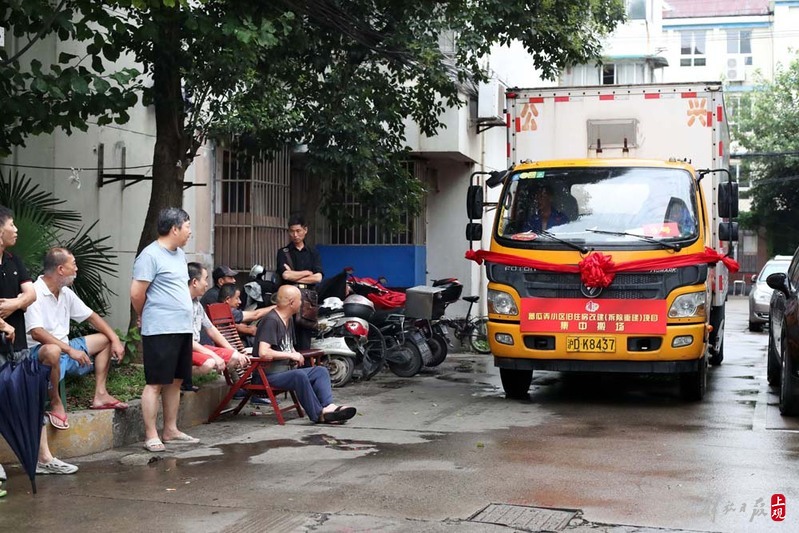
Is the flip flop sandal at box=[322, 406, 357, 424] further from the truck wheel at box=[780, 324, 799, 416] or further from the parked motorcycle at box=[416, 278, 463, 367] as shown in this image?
the parked motorcycle at box=[416, 278, 463, 367]

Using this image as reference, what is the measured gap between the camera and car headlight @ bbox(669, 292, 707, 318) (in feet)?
33.0

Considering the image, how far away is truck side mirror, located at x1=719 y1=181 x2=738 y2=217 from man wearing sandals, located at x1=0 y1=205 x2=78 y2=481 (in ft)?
23.2

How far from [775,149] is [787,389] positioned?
33777 millimetres

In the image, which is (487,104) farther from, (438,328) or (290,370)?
(290,370)

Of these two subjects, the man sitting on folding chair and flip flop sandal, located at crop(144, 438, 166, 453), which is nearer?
flip flop sandal, located at crop(144, 438, 166, 453)

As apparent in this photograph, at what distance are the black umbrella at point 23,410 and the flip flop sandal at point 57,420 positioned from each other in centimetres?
87

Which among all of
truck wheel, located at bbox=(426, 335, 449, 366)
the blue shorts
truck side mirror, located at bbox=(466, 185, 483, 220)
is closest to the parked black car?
truck side mirror, located at bbox=(466, 185, 483, 220)

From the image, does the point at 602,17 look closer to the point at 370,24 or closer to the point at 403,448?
the point at 370,24

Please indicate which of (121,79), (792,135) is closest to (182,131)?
(121,79)

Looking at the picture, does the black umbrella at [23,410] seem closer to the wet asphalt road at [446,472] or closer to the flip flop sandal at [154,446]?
the wet asphalt road at [446,472]

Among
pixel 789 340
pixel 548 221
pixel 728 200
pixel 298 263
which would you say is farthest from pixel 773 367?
pixel 298 263

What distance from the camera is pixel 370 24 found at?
1331 centimetres

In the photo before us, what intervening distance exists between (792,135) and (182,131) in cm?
3485

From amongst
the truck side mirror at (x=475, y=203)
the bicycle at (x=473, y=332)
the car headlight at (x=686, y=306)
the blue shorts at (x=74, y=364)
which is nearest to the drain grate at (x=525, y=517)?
the blue shorts at (x=74, y=364)
